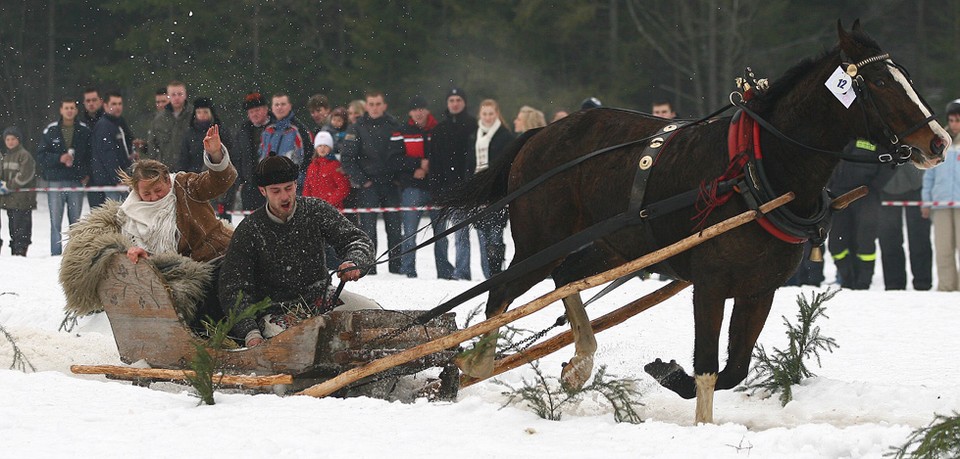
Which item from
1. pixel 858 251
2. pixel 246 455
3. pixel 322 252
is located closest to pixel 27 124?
pixel 858 251

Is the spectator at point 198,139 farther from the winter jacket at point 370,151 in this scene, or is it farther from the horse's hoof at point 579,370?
the horse's hoof at point 579,370

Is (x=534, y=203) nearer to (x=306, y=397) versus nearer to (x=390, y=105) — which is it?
(x=306, y=397)

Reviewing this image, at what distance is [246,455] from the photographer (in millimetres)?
5086

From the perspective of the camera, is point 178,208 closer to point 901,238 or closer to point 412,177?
point 412,177

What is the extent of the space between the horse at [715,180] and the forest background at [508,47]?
56.4 ft

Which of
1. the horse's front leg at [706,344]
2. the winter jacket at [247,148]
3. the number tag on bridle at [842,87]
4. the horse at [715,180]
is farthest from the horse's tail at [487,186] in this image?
the winter jacket at [247,148]

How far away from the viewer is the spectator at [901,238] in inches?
501

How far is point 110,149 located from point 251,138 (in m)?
3.41

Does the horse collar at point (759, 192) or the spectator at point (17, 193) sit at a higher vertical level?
the spectator at point (17, 193)

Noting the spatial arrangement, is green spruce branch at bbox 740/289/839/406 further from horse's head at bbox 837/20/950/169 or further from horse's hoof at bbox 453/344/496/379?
horse's head at bbox 837/20/950/169

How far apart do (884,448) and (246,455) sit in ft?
8.01

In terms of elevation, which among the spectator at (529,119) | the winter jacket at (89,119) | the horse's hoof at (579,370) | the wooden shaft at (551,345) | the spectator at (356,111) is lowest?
Answer: the horse's hoof at (579,370)

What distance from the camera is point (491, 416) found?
5781mm

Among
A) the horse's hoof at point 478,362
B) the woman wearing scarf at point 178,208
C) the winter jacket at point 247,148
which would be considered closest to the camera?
the horse's hoof at point 478,362
